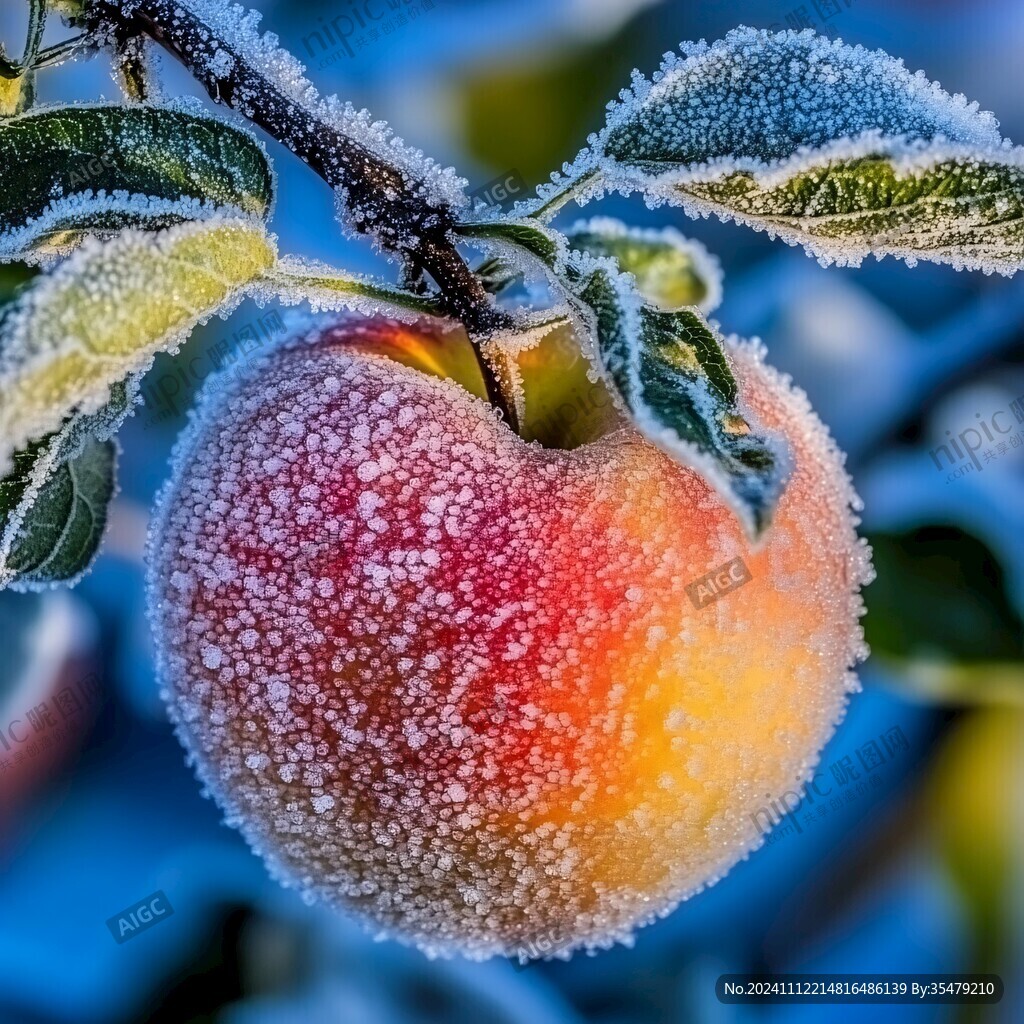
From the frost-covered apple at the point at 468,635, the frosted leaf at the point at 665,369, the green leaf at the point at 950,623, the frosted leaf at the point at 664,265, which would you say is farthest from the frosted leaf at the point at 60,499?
the green leaf at the point at 950,623

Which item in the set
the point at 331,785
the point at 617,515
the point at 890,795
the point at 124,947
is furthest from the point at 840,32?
the point at 124,947

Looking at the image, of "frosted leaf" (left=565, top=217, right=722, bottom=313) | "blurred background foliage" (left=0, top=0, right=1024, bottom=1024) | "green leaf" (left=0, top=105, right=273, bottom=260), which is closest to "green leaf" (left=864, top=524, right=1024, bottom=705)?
"blurred background foliage" (left=0, top=0, right=1024, bottom=1024)

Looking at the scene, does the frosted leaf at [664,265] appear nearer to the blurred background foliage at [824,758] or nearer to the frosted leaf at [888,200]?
the frosted leaf at [888,200]

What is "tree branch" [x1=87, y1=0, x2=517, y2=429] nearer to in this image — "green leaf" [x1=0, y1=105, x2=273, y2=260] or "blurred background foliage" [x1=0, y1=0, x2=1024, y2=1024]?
"green leaf" [x1=0, y1=105, x2=273, y2=260]

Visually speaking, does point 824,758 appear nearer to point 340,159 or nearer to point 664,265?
point 664,265

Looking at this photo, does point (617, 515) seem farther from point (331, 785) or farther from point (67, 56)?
point (67, 56)
